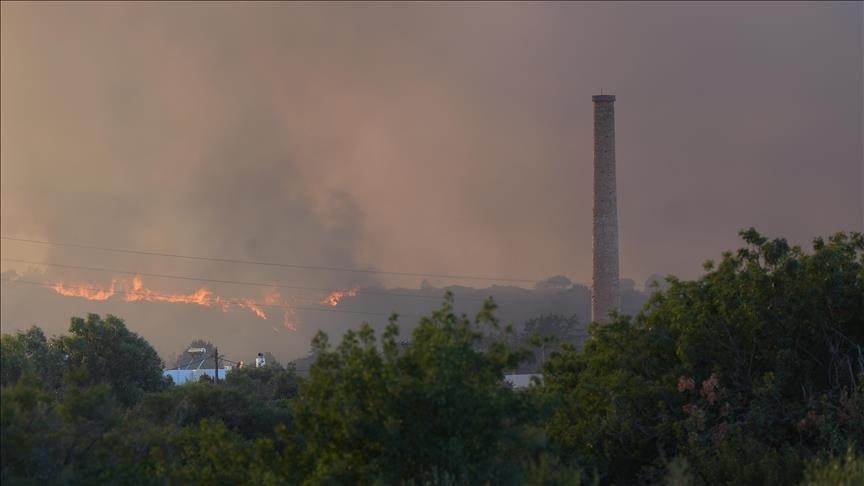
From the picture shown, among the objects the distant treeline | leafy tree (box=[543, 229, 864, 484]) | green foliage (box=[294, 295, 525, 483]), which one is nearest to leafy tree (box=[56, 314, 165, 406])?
the distant treeline

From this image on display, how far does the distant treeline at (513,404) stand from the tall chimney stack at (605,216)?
2694 cm

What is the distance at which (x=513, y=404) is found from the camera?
58.0 ft

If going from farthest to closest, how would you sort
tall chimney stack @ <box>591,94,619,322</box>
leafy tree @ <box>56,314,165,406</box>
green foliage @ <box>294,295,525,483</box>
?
tall chimney stack @ <box>591,94,619,322</box> → leafy tree @ <box>56,314,165,406</box> → green foliage @ <box>294,295,525,483</box>

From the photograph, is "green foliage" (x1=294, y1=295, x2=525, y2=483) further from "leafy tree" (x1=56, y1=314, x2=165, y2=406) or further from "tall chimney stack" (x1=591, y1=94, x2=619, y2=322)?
"tall chimney stack" (x1=591, y1=94, x2=619, y2=322)

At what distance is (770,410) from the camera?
25.4 m

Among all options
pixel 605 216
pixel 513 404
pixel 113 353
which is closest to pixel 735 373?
pixel 513 404

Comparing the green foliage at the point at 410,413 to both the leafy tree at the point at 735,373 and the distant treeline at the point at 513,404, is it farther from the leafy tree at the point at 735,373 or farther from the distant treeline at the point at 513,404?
the leafy tree at the point at 735,373

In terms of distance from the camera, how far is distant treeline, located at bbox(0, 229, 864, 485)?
671 inches

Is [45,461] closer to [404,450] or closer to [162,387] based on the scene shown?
[404,450]

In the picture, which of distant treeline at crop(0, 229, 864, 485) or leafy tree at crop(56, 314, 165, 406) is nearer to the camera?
distant treeline at crop(0, 229, 864, 485)

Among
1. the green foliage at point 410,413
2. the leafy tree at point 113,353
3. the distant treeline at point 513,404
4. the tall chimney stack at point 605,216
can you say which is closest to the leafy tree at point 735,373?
the distant treeline at point 513,404

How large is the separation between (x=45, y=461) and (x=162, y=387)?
23829 mm

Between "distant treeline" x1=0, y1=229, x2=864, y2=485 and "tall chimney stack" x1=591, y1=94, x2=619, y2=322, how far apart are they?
88.4ft

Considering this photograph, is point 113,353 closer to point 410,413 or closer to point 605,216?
point 410,413
